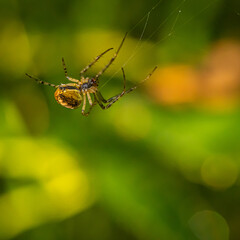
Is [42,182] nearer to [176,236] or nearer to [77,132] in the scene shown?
[77,132]

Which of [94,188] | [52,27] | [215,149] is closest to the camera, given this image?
[215,149]

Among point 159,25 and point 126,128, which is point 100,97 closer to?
point 126,128

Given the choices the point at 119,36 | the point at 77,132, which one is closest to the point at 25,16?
the point at 119,36

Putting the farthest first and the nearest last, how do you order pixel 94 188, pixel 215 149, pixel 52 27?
1. pixel 52 27
2. pixel 94 188
3. pixel 215 149

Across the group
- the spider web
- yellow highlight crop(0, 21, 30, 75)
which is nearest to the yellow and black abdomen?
the spider web

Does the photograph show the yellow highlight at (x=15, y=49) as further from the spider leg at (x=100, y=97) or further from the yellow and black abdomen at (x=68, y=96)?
the spider leg at (x=100, y=97)

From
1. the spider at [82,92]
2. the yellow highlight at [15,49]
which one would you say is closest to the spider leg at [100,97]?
the spider at [82,92]

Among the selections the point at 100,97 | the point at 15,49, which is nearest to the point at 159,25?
the point at 100,97
